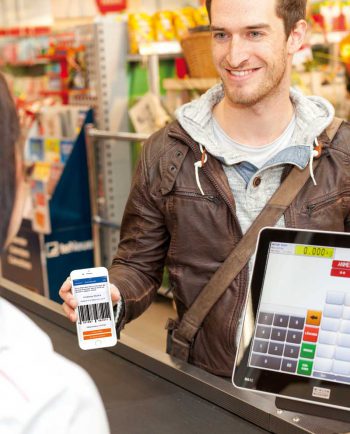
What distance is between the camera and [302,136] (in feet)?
6.15

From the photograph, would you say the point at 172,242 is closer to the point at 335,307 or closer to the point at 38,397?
the point at 335,307

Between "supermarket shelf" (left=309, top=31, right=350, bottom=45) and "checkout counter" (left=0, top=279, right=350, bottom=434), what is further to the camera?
"supermarket shelf" (left=309, top=31, right=350, bottom=45)

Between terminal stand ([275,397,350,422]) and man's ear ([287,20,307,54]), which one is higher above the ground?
man's ear ([287,20,307,54])

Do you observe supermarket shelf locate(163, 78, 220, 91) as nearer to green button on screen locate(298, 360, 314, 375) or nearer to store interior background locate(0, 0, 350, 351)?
store interior background locate(0, 0, 350, 351)

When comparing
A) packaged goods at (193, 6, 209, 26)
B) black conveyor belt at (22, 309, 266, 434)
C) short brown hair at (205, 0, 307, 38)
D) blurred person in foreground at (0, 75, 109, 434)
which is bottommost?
black conveyor belt at (22, 309, 266, 434)

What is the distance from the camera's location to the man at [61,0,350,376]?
183 centimetres

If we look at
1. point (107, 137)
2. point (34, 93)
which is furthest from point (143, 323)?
point (34, 93)

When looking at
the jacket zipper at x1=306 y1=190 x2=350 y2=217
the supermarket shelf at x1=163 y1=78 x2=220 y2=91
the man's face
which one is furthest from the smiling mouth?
the supermarket shelf at x1=163 y1=78 x2=220 y2=91

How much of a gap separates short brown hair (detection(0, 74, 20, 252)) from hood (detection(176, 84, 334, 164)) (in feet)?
3.72

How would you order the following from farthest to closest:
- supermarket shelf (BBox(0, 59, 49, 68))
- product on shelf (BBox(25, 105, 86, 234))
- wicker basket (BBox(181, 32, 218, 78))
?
supermarket shelf (BBox(0, 59, 49, 68)) < product on shelf (BBox(25, 105, 86, 234)) < wicker basket (BBox(181, 32, 218, 78))

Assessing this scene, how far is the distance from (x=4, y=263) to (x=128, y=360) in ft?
11.9

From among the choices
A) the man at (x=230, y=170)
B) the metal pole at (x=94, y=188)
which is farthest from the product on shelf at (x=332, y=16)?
the man at (x=230, y=170)

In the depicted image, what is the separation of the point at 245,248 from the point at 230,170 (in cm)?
21

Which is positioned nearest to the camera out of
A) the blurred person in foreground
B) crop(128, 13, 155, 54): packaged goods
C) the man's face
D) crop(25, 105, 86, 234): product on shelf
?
the blurred person in foreground
